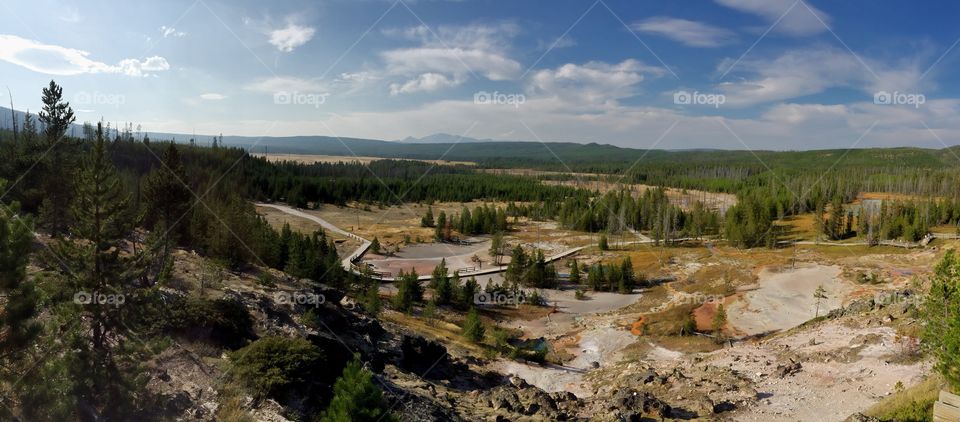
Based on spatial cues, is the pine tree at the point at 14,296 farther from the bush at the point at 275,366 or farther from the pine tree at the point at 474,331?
the pine tree at the point at 474,331

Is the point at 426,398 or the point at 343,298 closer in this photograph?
the point at 426,398

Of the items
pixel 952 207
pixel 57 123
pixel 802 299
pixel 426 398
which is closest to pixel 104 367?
pixel 426 398

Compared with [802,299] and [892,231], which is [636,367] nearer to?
[802,299]

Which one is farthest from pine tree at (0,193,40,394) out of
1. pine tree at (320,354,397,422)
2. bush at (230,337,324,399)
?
pine tree at (320,354,397,422)

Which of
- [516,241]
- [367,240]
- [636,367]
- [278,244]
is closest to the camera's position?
[636,367]

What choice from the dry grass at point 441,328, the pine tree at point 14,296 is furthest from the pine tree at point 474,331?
the pine tree at point 14,296

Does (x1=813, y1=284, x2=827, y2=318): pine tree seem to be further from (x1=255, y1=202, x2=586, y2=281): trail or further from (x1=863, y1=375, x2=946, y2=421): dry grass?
(x1=255, y1=202, x2=586, y2=281): trail

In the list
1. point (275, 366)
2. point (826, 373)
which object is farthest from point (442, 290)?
point (275, 366)
